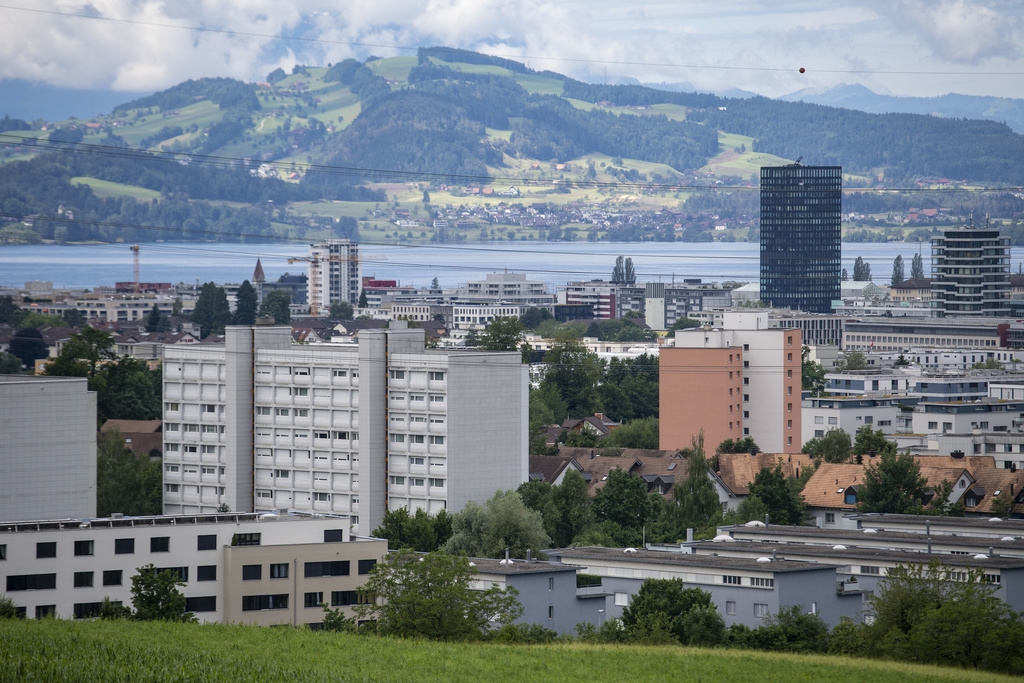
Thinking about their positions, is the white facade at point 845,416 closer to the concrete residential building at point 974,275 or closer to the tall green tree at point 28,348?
the tall green tree at point 28,348

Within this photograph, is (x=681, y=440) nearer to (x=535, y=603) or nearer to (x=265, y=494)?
(x=265, y=494)

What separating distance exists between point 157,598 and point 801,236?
12056cm

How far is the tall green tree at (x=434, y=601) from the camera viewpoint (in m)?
20.8

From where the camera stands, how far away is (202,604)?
2433cm

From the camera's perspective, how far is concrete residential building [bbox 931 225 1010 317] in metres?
111

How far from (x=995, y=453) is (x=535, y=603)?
2444cm

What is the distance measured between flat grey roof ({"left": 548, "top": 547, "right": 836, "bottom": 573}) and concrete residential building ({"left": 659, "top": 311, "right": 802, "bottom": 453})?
2399 centimetres

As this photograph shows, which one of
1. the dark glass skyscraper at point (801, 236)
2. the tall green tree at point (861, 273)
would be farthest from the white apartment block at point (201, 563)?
the tall green tree at point (861, 273)

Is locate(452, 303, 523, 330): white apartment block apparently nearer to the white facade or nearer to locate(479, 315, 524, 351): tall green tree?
locate(479, 315, 524, 351): tall green tree

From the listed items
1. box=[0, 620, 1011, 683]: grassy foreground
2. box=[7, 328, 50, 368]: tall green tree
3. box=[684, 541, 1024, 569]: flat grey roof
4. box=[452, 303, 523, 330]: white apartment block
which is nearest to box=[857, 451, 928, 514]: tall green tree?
box=[684, 541, 1024, 569]: flat grey roof

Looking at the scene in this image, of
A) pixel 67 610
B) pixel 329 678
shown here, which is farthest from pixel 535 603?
pixel 329 678

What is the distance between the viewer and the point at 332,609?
24.2 metres

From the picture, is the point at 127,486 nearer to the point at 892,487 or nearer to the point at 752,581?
the point at 752,581

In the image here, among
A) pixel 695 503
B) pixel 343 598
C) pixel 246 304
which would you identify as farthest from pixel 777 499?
pixel 246 304
